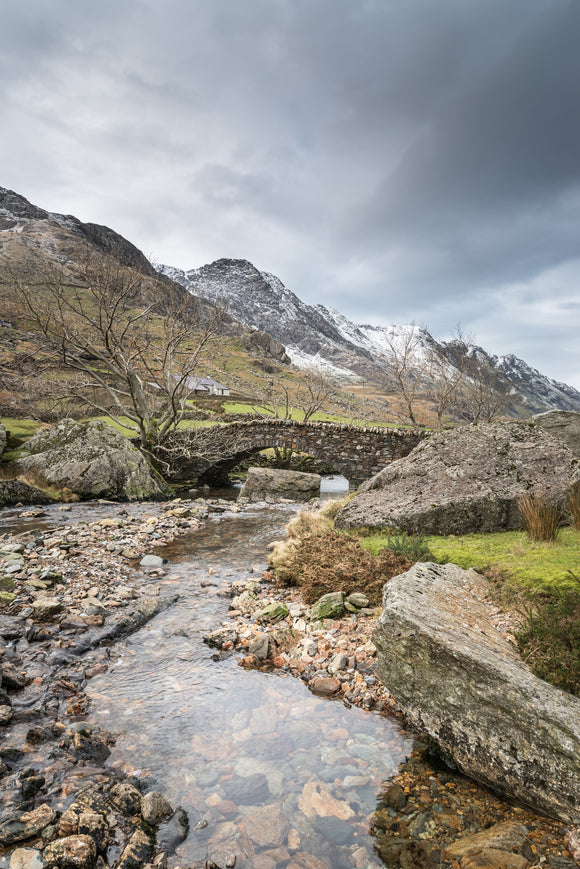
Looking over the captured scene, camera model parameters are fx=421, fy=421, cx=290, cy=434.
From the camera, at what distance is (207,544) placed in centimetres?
1398

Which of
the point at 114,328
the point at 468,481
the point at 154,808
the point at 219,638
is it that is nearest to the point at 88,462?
the point at 114,328

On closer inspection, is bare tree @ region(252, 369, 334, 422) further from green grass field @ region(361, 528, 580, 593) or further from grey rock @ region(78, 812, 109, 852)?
grey rock @ region(78, 812, 109, 852)

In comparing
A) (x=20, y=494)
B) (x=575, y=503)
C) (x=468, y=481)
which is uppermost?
(x=575, y=503)

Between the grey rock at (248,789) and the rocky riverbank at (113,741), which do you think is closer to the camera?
the rocky riverbank at (113,741)

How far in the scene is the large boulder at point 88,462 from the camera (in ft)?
67.1

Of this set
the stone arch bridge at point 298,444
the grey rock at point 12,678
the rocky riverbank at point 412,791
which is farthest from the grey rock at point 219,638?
the stone arch bridge at point 298,444

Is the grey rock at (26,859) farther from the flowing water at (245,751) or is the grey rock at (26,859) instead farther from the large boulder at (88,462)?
the large boulder at (88,462)

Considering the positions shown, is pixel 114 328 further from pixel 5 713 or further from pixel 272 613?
pixel 5 713

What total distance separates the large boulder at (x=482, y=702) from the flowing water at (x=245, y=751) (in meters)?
0.86

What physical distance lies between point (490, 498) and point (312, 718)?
604cm

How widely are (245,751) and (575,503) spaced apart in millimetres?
6956

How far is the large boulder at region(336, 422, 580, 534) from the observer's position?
9.12 m

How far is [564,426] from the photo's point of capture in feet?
34.8

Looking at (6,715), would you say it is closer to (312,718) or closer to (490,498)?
(312,718)
